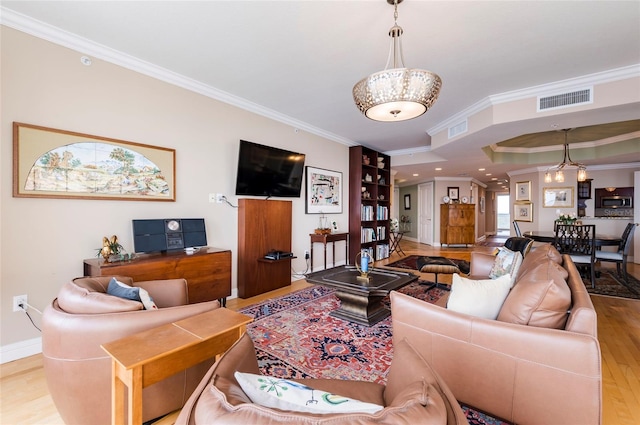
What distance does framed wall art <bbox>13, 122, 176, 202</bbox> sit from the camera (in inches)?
92.0

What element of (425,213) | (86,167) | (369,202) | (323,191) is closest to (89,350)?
(86,167)

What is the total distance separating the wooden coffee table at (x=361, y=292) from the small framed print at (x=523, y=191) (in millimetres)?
7053

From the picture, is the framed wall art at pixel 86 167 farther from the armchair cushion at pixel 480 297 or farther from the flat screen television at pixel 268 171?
the armchair cushion at pixel 480 297

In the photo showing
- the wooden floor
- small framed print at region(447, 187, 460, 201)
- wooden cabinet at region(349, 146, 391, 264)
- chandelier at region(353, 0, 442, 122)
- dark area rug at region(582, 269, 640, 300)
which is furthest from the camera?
small framed print at region(447, 187, 460, 201)

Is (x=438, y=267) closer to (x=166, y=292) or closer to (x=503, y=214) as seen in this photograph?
(x=166, y=292)

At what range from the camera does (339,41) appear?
8.38ft

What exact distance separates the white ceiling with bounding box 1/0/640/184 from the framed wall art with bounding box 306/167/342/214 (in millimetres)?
1631

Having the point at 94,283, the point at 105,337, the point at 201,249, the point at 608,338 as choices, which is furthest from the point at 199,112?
the point at 608,338

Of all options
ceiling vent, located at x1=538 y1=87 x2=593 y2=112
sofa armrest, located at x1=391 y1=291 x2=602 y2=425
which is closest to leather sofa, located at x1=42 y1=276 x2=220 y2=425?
sofa armrest, located at x1=391 y1=291 x2=602 y2=425

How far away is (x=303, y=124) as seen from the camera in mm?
4863

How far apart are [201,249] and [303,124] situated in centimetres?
274

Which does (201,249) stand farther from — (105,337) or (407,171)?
(407,171)

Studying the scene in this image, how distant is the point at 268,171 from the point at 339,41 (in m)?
2.11

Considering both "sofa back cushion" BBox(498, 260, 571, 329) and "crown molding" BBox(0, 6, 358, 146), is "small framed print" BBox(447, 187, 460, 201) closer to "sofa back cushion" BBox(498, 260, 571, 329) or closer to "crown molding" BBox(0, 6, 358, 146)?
"crown molding" BBox(0, 6, 358, 146)
